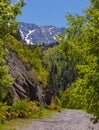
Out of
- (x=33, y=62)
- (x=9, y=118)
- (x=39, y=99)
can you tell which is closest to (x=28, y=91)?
(x=39, y=99)

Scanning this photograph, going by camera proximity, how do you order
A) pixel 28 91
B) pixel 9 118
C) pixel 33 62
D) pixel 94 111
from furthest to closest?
1. pixel 33 62
2. pixel 28 91
3. pixel 9 118
4. pixel 94 111

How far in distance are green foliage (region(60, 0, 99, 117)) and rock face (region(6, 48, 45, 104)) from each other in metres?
32.1

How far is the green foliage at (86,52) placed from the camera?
55.2 feet

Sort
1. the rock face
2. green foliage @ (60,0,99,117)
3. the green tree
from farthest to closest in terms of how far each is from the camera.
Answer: the rock face
green foliage @ (60,0,99,117)
the green tree

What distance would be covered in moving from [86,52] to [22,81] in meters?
40.2

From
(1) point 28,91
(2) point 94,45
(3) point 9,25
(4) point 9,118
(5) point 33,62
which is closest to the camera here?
(3) point 9,25

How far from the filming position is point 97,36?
1642cm

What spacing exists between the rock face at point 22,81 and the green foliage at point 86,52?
32.1m

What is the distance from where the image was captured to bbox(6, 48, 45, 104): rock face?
177ft

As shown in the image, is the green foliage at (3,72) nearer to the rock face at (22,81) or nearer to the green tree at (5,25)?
the green tree at (5,25)

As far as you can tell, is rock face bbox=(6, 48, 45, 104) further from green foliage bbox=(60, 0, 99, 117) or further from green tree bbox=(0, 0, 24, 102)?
green tree bbox=(0, 0, 24, 102)

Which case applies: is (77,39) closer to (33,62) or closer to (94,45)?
(94,45)

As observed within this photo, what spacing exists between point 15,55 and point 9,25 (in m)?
46.5

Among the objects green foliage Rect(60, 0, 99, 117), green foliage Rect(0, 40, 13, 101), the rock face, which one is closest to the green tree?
green foliage Rect(0, 40, 13, 101)
